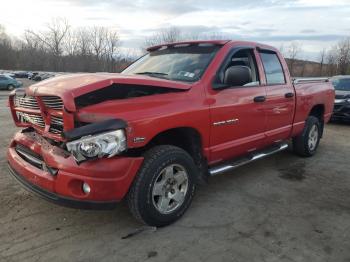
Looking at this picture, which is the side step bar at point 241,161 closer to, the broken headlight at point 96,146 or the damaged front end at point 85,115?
the damaged front end at point 85,115

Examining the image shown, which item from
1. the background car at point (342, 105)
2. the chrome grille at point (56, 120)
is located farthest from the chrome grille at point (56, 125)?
the background car at point (342, 105)

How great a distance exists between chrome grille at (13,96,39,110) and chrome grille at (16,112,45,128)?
0.09 m

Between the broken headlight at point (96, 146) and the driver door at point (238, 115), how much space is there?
1.29 m

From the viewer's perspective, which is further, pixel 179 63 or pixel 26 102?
pixel 179 63

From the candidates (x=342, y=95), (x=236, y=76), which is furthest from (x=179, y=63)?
(x=342, y=95)

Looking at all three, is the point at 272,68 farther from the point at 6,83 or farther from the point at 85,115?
the point at 6,83

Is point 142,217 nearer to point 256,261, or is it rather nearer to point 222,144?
point 256,261

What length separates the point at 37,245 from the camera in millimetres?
3133

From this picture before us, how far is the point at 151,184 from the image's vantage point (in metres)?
3.23

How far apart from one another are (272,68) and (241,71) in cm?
154

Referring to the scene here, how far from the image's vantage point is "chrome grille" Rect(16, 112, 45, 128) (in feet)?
11.3

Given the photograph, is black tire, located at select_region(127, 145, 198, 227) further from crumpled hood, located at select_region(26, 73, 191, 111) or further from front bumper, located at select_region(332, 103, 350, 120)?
front bumper, located at select_region(332, 103, 350, 120)

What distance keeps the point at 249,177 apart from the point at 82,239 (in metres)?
2.78

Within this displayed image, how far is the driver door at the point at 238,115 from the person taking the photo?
395cm
